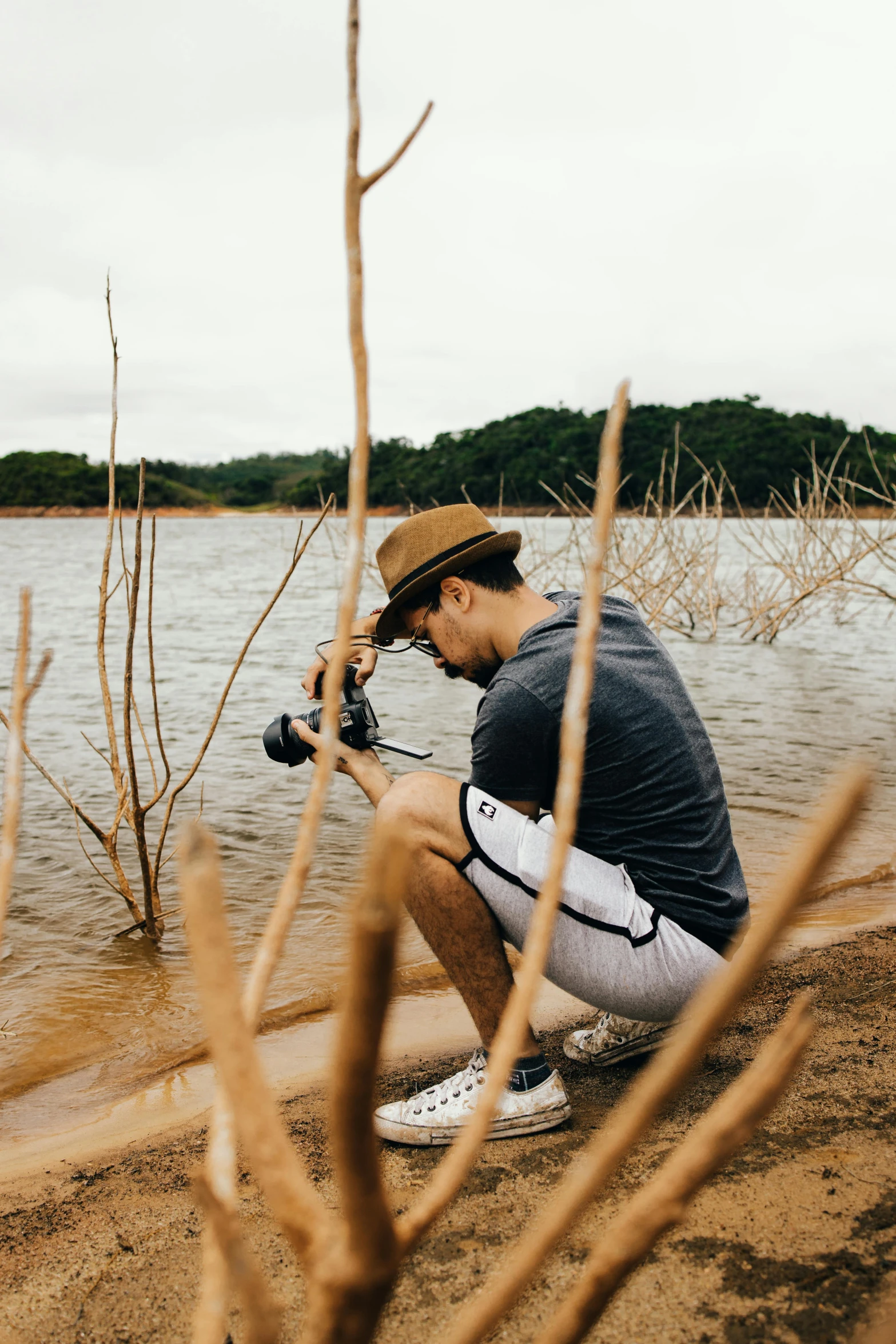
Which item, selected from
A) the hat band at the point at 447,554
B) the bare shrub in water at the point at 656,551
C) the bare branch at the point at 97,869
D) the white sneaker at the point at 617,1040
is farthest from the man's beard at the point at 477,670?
the bare shrub in water at the point at 656,551

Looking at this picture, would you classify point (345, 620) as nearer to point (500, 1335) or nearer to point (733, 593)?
point (500, 1335)

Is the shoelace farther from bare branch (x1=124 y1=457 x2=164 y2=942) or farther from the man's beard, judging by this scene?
bare branch (x1=124 y1=457 x2=164 y2=942)

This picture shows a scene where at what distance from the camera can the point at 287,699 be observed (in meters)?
9.71

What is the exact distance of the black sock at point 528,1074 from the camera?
86.1 inches

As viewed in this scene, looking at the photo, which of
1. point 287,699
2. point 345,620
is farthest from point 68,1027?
point 287,699

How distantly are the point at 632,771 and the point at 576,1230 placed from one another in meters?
0.93

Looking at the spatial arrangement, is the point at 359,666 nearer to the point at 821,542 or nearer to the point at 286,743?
the point at 286,743

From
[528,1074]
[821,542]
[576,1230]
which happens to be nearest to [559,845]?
[576,1230]

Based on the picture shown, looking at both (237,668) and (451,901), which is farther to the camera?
(237,668)

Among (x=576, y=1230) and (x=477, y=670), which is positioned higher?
(x=477, y=670)

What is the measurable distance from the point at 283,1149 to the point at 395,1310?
136 cm

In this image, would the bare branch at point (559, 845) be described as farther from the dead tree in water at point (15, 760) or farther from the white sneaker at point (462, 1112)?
the white sneaker at point (462, 1112)

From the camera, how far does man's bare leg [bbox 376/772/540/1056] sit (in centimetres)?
221

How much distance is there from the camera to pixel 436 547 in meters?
2.49
